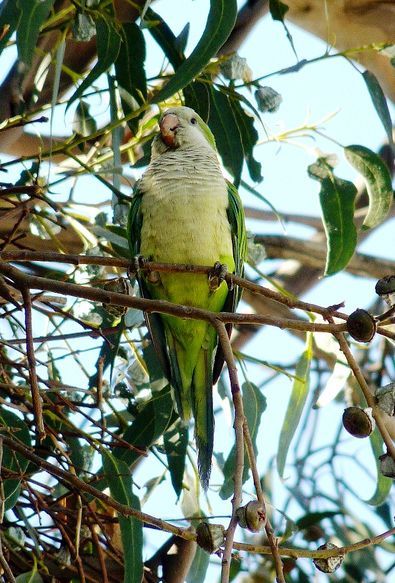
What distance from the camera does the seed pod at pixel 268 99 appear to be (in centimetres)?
202

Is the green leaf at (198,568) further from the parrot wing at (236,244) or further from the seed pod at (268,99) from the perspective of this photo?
the seed pod at (268,99)

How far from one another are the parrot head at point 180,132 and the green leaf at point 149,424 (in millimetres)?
664

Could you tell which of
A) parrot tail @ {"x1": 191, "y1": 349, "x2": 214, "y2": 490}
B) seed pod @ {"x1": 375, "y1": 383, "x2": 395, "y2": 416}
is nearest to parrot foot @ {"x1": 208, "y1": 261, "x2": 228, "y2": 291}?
parrot tail @ {"x1": 191, "y1": 349, "x2": 214, "y2": 490}

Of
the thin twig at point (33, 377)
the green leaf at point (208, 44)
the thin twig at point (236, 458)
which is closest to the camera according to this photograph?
the thin twig at point (236, 458)

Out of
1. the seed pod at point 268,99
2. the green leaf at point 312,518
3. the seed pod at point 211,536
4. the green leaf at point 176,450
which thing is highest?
the seed pod at point 268,99

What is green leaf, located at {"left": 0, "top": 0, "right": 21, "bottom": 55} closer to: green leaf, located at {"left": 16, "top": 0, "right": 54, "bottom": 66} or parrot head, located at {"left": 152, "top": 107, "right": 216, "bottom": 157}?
green leaf, located at {"left": 16, "top": 0, "right": 54, "bottom": 66}

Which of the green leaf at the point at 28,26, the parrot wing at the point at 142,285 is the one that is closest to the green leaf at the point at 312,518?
the parrot wing at the point at 142,285

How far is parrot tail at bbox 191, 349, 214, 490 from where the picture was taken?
6.18ft

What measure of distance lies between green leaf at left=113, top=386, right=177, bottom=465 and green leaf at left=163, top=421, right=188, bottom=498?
29mm

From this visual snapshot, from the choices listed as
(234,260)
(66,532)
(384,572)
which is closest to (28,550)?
(66,532)

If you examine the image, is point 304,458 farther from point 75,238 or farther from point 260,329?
point 75,238

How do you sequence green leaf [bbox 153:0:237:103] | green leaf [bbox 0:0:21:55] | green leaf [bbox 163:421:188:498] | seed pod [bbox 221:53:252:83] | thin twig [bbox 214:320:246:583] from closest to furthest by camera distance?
thin twig [bbox 214:320:246:583]
green leaf [bbox 153:0:237:103]
green leaf [bbox 0:0:21:55]
green leaf [bbox 163:421:188:498]
seed pod [bbox 221:53:252:83]

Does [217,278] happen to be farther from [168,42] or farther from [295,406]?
[168,42]

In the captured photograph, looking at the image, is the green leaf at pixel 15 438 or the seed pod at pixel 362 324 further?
the green leaf at pixel 15 438
